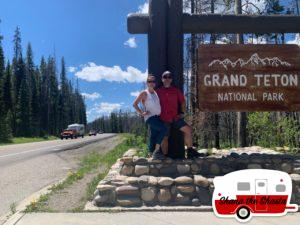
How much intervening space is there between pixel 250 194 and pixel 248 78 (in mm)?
3460

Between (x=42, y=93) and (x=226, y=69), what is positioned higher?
(x=42, y=93)

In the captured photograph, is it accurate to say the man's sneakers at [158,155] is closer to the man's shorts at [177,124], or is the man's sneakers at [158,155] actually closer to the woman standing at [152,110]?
the woman standing at [152,110]

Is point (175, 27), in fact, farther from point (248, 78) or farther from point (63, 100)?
point (63, 100)

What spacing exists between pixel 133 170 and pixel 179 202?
1.09 m

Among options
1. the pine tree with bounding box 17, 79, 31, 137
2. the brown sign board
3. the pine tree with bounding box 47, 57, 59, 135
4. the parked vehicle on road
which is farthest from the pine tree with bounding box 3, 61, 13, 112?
the brown sign board

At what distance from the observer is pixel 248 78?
28.9 feet

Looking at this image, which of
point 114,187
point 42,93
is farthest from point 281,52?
point 42,93

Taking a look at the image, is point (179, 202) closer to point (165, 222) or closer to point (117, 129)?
point (165, 222)

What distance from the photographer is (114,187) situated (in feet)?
23.9

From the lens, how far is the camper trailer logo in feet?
19.5

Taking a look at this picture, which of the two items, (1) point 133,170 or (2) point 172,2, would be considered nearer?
(1) point 133,170

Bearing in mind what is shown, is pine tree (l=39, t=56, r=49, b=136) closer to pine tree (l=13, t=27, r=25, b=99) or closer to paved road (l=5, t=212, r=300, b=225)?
pine tree (l=13, t=27, r=25, b=99)

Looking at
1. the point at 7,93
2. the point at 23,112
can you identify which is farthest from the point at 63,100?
the point at 7,93

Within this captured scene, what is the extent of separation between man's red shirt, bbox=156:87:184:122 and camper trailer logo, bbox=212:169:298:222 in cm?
233
